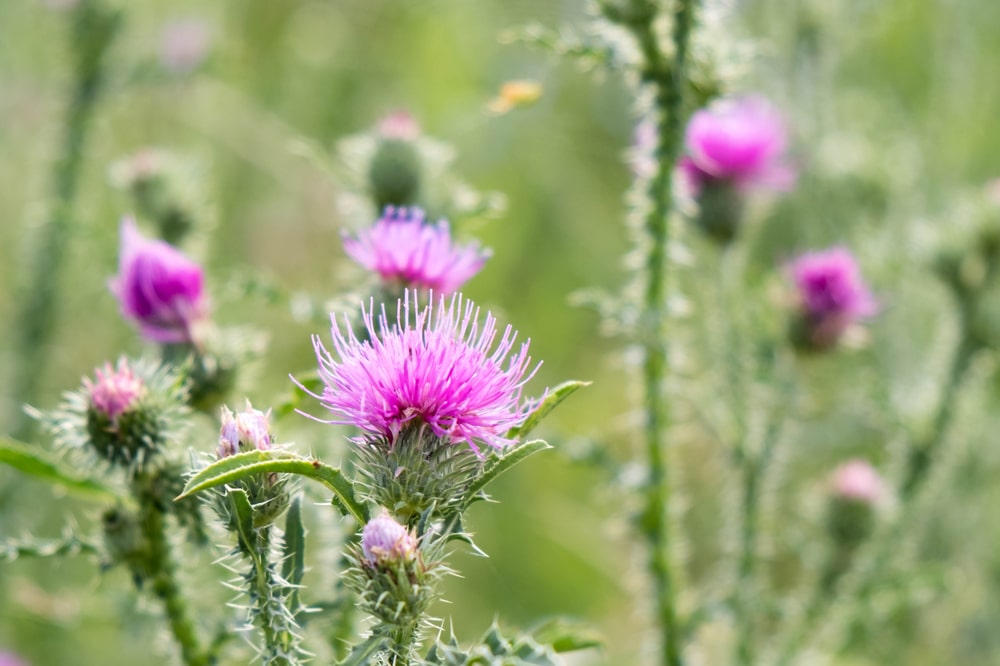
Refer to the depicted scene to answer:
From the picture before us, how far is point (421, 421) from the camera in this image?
1625 mm

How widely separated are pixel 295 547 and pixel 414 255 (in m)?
0.72

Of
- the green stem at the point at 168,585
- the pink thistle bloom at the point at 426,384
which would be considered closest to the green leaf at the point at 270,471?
the pink thistle bloom at the point at 426,384

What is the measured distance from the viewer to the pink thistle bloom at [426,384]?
1587 mm

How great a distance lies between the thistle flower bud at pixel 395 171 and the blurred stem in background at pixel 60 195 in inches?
73.4

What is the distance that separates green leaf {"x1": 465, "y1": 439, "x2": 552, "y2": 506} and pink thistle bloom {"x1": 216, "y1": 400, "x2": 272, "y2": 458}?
30cm

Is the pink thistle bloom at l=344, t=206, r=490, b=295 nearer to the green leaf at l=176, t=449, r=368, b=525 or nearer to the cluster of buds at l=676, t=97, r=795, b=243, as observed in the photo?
the green leaf at l=176, t=449, r=368, b=525

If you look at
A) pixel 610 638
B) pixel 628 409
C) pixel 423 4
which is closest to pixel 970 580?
pixel 610 638

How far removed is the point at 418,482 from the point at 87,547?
0.67 metres

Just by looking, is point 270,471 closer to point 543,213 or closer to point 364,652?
point 364,652

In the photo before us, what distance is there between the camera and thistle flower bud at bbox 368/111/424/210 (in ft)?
8.68

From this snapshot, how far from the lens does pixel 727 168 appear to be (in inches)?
127

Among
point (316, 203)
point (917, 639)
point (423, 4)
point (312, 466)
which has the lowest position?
point (312, 466)

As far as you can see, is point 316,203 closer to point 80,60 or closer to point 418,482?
point 80,60

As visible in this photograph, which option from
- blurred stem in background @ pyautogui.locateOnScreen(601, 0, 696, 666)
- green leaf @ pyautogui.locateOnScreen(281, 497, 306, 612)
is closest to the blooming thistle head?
blurred stem in background @ pyautogui.locateOnScreen(601, 0, 696, 666)
